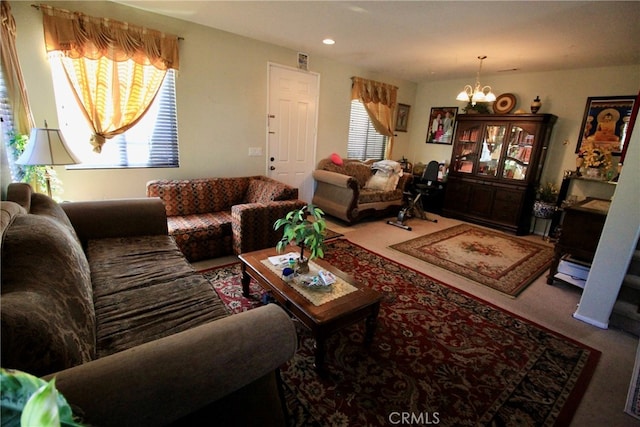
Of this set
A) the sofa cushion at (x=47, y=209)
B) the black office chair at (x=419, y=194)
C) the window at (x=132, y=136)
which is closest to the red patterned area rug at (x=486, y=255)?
the black office chair at (x=419, y=194)

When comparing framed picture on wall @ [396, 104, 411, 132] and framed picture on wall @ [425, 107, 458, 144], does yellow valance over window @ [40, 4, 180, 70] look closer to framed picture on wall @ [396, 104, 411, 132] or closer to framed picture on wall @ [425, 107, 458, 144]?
framed picture on wall @ [396, 104, 411, 132]

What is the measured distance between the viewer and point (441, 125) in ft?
18.7

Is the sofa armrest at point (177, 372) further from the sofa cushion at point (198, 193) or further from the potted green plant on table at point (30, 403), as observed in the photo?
the sofa cushion at point (198, 193)

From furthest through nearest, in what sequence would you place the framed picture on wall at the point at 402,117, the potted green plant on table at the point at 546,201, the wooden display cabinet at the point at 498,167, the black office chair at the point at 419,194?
the framed picture on wall at the point at 402,117 → the black office chair at the point at 419,194 → the wooden display cabinet at the point at 498,167 → the potted green plant on table at the point at 546,201

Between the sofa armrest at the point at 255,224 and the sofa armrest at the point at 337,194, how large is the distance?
4.34 ft

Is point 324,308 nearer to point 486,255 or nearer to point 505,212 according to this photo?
point 486,255

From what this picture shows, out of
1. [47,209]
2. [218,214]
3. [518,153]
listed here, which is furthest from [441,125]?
[47,209]

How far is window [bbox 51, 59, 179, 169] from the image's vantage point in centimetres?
281

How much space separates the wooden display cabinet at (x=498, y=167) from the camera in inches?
173

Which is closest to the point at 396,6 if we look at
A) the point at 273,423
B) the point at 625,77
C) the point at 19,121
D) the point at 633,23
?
the point at 633,23

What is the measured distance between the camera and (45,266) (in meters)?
1.08

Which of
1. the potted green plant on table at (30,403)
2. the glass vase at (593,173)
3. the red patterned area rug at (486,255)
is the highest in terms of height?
the glass vase at (593,173)

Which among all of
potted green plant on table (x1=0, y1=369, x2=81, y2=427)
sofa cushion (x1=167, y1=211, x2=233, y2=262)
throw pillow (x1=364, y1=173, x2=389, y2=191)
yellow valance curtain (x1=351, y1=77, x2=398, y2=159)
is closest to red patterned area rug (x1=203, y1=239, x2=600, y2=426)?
sofa cushion (x1=167, y1=211, x2=233, y2=262)

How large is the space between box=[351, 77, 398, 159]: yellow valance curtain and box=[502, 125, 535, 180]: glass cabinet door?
200 centimetres
